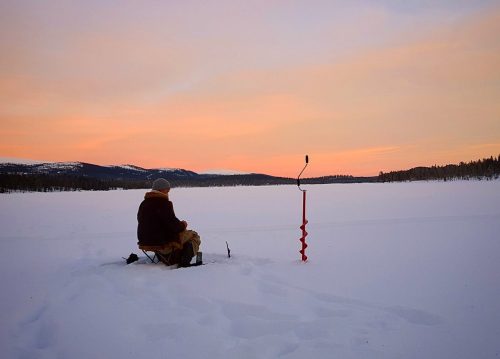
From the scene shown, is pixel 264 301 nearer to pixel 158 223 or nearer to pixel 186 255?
pixel 186 255

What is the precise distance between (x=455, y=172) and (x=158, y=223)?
78664 mm

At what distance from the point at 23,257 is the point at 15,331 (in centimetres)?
452

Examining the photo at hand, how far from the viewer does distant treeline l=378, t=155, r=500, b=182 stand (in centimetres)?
6219

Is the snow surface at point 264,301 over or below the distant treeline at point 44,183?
below

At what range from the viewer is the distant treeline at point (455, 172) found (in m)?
62.2

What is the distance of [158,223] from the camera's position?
6.25 metres

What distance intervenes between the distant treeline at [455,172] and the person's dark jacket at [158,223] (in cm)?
6062

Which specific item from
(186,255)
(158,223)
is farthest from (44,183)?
(186,255)

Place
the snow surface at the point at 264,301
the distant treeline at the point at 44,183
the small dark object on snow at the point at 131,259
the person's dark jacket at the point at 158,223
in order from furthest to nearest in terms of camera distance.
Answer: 1. the distant treeline at the point at 44,183
2. the small dark object on snow at the point at 131,259
3. the person's dark jacket at the point at 158,223
4. the snow surface at the point at 264,301

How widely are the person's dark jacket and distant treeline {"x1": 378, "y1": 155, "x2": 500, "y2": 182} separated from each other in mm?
60623

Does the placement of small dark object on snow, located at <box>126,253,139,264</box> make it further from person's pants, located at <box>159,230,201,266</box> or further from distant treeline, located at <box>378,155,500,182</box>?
distant treeline, located at <box>378,155,500,182</box>

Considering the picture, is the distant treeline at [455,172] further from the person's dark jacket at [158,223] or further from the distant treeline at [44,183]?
the distant treeline at [44,183]

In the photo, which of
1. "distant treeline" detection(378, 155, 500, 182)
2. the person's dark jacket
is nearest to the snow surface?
the person's dark jacket

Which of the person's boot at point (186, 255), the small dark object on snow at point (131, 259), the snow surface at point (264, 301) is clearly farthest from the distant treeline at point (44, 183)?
the person's boot at point (186, 255)
